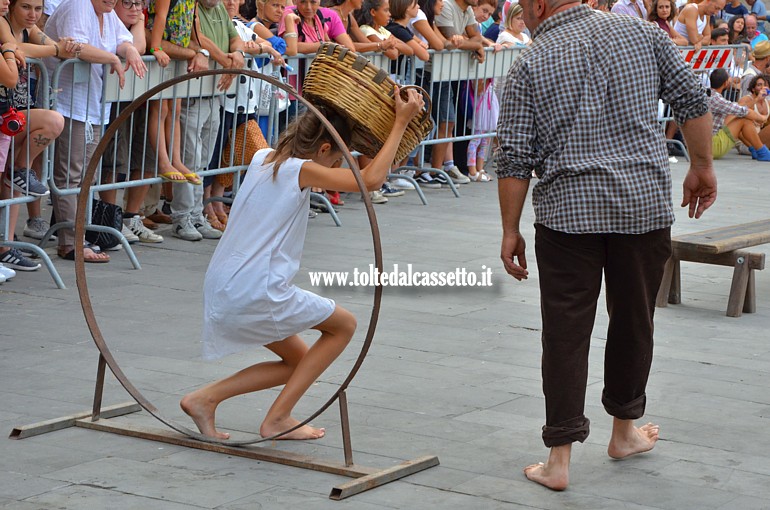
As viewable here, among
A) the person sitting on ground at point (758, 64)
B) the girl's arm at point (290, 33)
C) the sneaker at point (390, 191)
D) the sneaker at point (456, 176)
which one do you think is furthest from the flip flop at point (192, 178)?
the person sitting on ground at point (758, 64)

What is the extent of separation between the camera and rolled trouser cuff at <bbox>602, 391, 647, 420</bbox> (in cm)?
497

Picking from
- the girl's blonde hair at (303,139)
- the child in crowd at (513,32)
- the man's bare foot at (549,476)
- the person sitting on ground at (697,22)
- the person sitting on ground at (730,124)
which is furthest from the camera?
the person sitting on ground at (697,22)

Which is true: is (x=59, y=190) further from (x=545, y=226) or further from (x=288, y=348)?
(x=545, y=226)

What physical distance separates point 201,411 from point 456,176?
28.9 ft

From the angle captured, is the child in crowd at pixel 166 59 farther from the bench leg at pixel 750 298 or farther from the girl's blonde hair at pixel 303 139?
the girl's blonde hair at pixel 303 139

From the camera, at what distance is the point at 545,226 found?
4715 mm

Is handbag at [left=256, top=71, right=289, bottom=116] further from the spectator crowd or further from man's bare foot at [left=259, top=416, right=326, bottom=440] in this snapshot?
man's bare foot at [left=259, top=416, right=326, bottom=440]

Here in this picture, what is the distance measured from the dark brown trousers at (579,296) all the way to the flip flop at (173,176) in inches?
202

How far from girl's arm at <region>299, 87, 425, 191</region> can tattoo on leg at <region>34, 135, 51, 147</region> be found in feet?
13.1

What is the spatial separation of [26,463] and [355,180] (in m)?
1.59

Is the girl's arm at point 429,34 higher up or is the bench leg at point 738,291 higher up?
the girl's arm at point 429,34

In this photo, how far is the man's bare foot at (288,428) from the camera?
5121 mm

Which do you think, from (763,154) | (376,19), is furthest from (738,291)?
(763,154)

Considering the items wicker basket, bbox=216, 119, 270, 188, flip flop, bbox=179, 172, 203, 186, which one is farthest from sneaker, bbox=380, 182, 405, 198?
flip flop, bbox=179, 172, 203, 186
